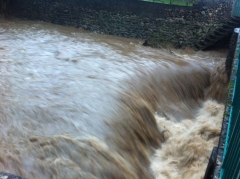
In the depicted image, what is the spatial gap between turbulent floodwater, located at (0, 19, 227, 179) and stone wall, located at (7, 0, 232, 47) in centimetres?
283

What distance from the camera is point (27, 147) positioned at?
462cm

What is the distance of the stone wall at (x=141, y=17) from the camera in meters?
12.5

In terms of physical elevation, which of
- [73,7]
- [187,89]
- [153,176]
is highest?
[73,7]

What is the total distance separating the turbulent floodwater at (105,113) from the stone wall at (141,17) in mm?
2829

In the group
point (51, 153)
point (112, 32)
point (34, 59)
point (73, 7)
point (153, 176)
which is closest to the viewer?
point (51, 153)

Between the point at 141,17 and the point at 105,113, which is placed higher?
the point at 141,17

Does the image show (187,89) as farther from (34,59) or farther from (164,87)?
(34,59)

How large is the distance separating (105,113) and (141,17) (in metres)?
8.46

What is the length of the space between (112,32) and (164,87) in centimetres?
652

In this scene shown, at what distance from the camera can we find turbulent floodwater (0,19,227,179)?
4.65 m

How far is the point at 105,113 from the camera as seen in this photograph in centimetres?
577

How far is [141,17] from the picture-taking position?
523 inches

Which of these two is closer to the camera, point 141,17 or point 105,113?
point 105,113

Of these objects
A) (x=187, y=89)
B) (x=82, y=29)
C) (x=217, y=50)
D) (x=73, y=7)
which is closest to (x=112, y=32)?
(x=82, y=29)
